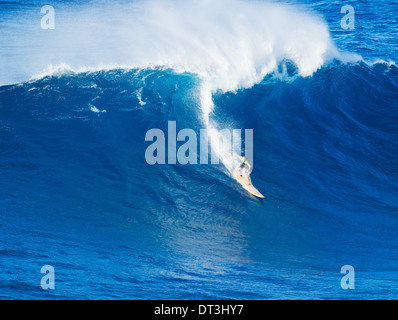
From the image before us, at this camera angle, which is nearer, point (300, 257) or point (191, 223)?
point (300, 257)

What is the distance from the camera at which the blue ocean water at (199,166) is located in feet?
41.6

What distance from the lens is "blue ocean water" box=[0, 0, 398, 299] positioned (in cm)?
1267

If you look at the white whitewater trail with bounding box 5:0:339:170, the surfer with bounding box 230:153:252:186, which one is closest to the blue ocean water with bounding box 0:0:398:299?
the white whitewater trail with bounding box 5:0:339:170

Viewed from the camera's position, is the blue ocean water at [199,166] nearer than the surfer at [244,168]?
Yes

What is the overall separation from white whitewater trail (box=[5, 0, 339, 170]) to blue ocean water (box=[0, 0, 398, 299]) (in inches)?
3.9

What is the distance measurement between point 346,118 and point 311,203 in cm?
531

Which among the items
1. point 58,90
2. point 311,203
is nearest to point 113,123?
point 58,90

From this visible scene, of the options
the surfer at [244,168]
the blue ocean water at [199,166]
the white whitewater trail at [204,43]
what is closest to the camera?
the blue ocean water at [199,166]

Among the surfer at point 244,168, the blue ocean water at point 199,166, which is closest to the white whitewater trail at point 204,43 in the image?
the blue ocean water at point 199,166

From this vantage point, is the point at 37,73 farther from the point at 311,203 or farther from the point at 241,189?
the point at 311,203

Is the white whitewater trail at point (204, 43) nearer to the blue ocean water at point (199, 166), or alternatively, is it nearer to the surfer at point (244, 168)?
the blue ocean water at point (199, 166)

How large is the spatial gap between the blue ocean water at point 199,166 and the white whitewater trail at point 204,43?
0.10 metres

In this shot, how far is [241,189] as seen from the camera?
52.2 ft
